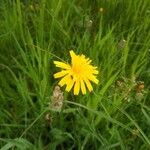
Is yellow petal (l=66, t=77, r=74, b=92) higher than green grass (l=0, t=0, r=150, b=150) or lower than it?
higher

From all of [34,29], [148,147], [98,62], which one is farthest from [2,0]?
[148,147]

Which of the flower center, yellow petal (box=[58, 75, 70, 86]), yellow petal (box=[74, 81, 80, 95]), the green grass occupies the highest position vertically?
the flower center

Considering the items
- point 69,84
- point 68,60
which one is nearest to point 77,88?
point 69,84

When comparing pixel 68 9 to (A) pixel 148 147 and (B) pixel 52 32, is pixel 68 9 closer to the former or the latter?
(B) pixel 52 32

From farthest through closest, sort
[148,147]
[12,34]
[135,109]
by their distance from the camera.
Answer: [12,34]
[135,109]
[148,147]

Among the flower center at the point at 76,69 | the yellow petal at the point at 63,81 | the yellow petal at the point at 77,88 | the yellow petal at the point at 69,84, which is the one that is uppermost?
the flower center at the point at 76,69

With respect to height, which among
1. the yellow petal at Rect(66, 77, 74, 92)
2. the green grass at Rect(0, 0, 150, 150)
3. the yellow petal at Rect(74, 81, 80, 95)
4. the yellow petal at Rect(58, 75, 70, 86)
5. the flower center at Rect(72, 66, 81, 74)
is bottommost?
the green grass at Rect(0, 0, 150, 150)

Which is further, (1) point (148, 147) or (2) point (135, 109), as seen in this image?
(2) point (135, 109)

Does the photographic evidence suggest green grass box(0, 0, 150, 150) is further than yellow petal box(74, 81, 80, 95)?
Yes

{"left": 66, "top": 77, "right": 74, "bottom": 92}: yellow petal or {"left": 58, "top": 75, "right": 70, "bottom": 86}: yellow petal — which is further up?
{"left": 58, "top": 75, "right": 70, "bottom": 86}: yellow petal
